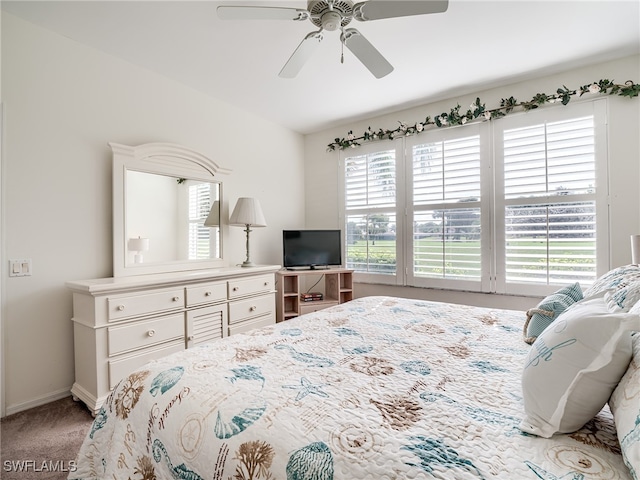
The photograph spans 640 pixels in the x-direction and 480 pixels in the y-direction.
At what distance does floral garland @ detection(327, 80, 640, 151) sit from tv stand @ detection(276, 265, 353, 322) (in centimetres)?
166

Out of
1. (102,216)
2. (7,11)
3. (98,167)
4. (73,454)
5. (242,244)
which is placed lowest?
(73,454)

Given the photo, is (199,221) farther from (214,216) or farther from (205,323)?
(205,323)

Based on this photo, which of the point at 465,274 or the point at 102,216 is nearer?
the point at 102,216

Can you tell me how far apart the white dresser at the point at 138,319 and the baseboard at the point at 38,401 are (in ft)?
0.39

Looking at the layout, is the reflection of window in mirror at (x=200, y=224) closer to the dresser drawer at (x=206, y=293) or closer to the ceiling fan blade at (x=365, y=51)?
the dresser drawer at (x=206, y=293)

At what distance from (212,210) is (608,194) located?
3.56 m

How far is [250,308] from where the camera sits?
9.96 feet

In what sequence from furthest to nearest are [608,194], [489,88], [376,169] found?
[376,169] < [489,88] < [608,194]

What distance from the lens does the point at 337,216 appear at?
13.9 ft

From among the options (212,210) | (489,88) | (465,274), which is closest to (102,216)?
(212,210)

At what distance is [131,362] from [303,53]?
7.63ft

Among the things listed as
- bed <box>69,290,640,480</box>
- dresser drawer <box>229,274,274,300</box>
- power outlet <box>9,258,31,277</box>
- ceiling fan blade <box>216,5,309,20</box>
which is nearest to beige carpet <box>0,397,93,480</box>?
bed <box>69,290,640,480</box>

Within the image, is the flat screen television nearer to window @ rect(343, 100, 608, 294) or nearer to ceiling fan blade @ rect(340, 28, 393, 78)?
window @ rect(343, 100, 608, 294)

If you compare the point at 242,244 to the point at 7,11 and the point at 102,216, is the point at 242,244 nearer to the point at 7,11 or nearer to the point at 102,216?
the point at 102,216
